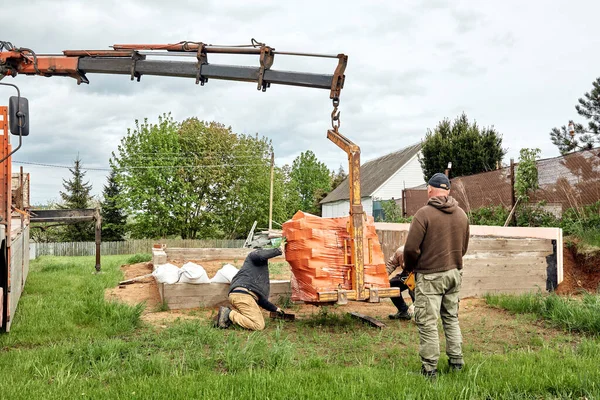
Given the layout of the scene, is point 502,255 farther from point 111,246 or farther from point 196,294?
point 111,246

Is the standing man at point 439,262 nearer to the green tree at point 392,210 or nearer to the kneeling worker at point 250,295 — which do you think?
the kneeling worker at point 250,295

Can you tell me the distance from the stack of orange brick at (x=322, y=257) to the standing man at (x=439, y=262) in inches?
76.8

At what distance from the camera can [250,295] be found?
725cm

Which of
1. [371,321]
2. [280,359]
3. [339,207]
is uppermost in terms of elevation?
[339,207]

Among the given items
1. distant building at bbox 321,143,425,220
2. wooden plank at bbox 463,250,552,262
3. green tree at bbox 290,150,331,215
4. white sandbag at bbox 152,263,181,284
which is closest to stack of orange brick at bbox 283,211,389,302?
white sandbag at bbox 152,263,181,284

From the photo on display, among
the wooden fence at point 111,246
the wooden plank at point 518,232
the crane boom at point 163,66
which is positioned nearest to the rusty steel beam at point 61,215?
the crane boom at point 163,66

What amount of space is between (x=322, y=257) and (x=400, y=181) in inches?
1232

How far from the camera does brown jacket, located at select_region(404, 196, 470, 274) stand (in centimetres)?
496

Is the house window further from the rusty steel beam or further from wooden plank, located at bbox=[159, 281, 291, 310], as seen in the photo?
wooden plank, located at bbox=[159, 281, 291, 310]

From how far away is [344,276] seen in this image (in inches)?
273

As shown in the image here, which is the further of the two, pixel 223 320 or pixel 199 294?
pixel 199 294

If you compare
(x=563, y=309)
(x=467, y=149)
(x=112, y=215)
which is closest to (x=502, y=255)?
(x=563, y=309)

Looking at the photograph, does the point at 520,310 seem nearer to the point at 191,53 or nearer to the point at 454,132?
the point at 191,53

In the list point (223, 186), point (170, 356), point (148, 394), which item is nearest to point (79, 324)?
point (170, 356)
